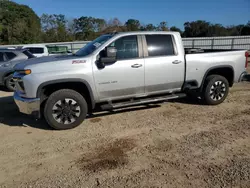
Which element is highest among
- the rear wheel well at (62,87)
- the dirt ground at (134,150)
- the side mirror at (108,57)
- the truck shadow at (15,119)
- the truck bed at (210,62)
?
the side mirror at (108,57)

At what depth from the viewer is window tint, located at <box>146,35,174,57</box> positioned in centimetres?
501

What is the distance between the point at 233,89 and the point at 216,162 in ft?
16.6

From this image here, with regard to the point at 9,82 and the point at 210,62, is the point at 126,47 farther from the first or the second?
the point at 9,82

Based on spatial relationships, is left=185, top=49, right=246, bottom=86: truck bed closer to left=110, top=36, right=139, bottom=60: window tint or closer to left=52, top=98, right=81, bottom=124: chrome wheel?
left=110, top=36, right=139, bottom=60: window tint

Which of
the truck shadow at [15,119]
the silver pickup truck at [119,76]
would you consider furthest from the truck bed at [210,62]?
the truck shadow at [15,119]

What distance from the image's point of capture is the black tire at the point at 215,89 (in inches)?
222

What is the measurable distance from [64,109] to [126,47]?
1921 mm

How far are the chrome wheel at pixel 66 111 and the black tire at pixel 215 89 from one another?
134 inches

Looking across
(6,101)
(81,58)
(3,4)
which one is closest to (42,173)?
(81,58)

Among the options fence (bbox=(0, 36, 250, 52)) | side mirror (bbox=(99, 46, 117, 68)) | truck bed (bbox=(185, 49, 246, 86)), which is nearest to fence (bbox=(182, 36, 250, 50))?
fence (bbox=(0, 36, 250, 52))

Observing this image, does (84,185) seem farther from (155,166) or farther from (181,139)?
(181,139)

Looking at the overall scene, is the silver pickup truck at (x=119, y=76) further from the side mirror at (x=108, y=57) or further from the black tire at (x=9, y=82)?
the black tire at (x=9, y=82)

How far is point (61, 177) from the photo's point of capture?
297 centimetres

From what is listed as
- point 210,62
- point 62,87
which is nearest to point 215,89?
point 210,62
